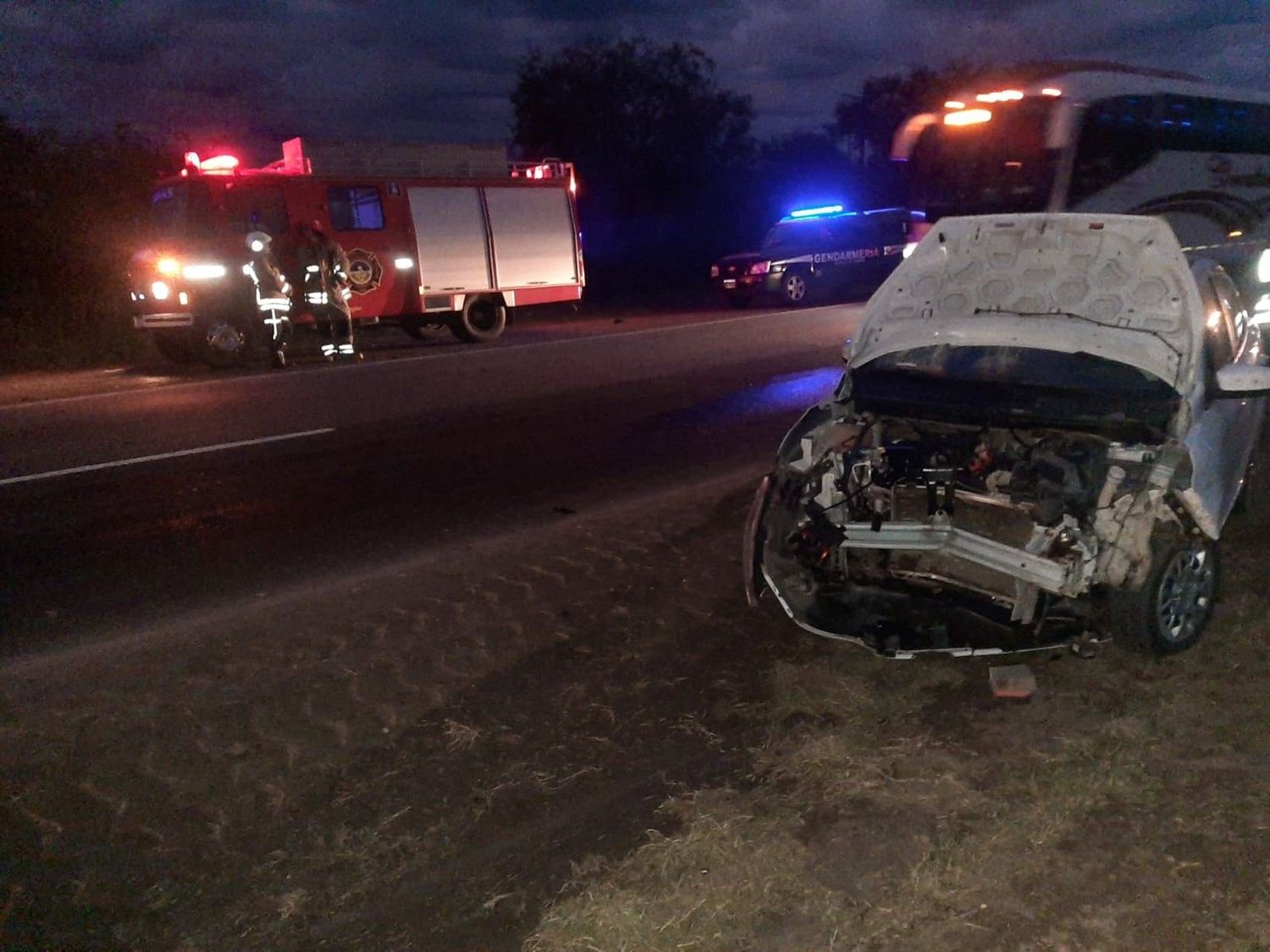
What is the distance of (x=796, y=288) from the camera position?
21750 millimetres

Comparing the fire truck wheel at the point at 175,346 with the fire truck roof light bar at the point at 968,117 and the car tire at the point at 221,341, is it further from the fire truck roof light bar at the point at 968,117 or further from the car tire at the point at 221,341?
the fire truck roof light bar at the point at 968,117

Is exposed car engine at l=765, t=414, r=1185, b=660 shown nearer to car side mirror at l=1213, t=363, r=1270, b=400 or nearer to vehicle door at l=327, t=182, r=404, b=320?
car side mirror at l=1213, t=363, r=1270, b=400

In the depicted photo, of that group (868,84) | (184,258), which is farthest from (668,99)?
(184,258)

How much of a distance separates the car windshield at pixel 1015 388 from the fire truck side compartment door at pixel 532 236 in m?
14.0

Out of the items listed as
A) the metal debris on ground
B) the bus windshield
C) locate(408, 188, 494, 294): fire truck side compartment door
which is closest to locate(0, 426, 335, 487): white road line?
the metal debris on ground

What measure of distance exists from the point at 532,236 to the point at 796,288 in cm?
627

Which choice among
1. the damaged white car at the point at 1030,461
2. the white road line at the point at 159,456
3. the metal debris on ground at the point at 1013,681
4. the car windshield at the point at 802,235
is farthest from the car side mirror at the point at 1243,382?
the car windshield at the point at 802,235

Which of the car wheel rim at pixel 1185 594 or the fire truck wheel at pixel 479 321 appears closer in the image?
the car wheel rim at pixel 1185 594

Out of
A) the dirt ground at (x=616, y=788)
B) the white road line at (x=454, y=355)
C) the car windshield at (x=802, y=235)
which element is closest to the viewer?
the dirt ground at (x=616, y=788)

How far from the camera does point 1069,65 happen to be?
1511cm

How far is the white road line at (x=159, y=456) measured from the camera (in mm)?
8149

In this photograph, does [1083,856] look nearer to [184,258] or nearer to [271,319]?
[271,319]

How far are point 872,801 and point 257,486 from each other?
5.70 meters

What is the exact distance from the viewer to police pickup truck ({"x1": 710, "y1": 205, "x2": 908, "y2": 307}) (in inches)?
853
